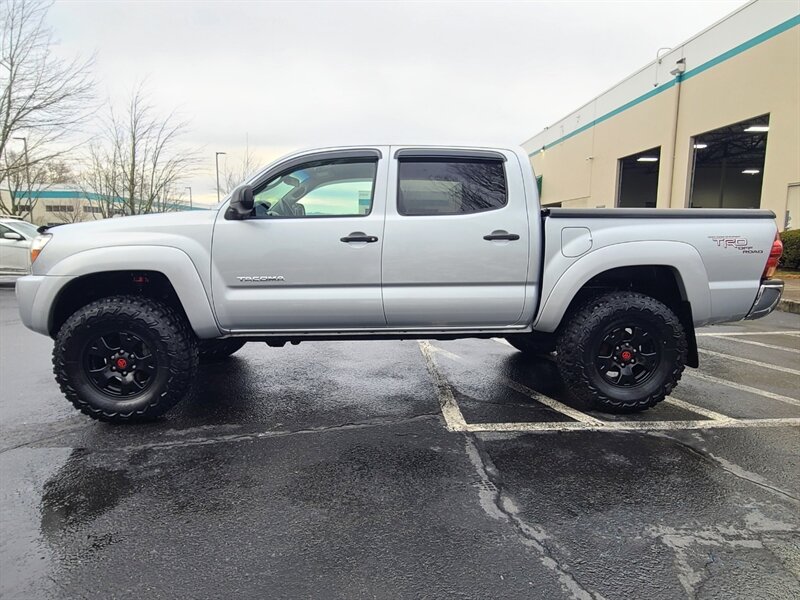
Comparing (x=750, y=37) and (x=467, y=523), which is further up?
(x=750, y=37)

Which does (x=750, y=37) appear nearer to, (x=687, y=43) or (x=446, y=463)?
(x=687, y=43)

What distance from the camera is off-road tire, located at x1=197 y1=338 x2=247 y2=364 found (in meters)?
4.86

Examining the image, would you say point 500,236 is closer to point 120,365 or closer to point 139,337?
point 139,337

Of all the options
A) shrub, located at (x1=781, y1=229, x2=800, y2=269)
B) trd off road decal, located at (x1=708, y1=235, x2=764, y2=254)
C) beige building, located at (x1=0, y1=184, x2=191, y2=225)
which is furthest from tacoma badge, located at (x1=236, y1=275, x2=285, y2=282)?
beige building, located at (x1=0, y1=184, x2=191, y2=225)

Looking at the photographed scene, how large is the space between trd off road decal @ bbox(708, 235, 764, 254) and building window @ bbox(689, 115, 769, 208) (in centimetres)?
1567

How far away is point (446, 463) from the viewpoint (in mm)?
3275

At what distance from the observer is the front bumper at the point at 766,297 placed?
4078 mm

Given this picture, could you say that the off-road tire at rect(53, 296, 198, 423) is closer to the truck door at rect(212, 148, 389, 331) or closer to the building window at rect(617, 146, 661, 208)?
the truck door at rect(212, 148, 389, 331)

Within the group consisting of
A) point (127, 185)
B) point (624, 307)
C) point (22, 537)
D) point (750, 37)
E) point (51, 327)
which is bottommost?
point (22, 537)

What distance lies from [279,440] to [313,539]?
124 centimetres

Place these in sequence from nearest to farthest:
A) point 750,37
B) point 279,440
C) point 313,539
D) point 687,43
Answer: point 313,539 → point 279,440 → point 750,37 → point 687,43

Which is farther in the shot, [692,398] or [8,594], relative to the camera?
[692,398]

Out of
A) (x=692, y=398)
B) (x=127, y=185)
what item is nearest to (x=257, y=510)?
(x=692, y=398)

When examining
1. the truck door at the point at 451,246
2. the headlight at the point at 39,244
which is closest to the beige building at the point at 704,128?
the truck door at the point at 451,246
